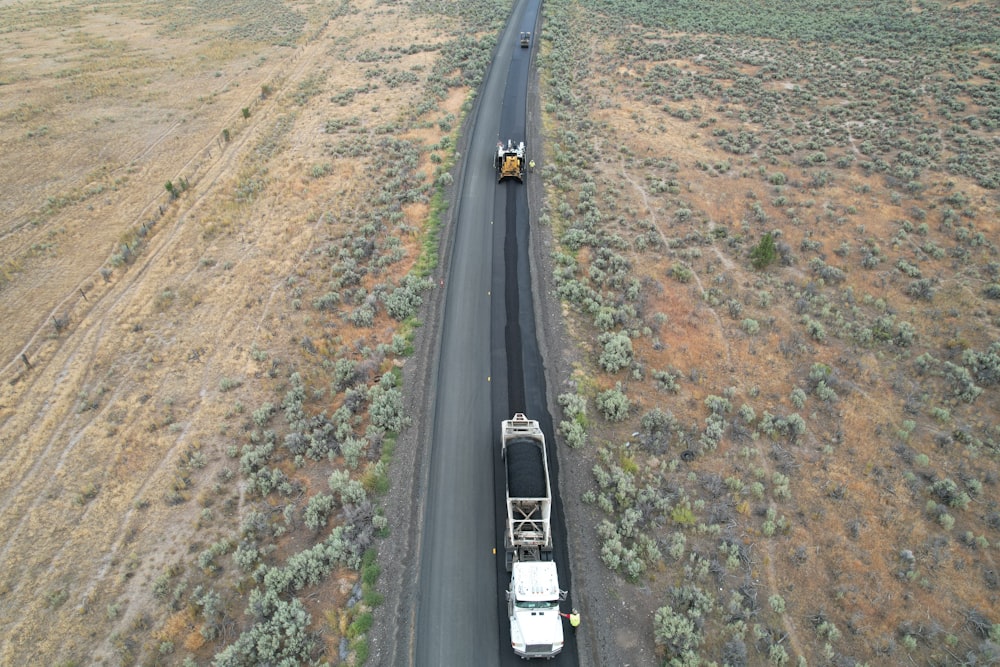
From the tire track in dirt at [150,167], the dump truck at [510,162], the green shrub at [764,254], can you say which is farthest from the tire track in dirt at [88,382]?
the green shrub at [764,254]

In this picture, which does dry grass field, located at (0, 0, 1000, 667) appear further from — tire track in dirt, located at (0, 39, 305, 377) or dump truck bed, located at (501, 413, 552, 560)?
dump truck bed, located at (501, 413, 552, 560)

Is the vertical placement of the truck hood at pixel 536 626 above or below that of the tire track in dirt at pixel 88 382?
below

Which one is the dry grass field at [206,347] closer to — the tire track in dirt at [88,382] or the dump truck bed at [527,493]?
the tire track in dirt at [88,382]

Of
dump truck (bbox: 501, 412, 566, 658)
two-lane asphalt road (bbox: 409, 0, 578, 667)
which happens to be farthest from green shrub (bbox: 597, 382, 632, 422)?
dump truck (bbox: 501, 412, 566, 658)

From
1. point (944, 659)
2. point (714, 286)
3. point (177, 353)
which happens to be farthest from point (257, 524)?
point (714, 286)

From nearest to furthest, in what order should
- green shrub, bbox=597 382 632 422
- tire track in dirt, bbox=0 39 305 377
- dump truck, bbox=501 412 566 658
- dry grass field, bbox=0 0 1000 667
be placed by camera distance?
dump truck, bbox=501 412 566 658 → dry grass field, bbox=0 0 1000 667 → green shrub, bbox=597 382 632 422 → tire track in dirt, bbox=0 39 305 377

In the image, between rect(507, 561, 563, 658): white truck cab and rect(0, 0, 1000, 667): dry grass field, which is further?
rect(0, 0, 1000, 667): dry grass field

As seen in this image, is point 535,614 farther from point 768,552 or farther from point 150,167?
point 150,167
